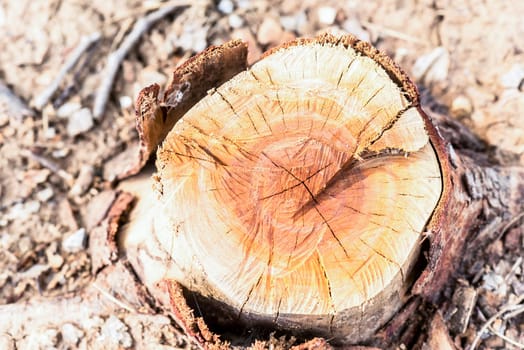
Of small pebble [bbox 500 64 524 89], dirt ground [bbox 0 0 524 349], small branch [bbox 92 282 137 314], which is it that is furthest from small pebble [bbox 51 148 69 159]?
small pebble [bbox 500 64 524 89]

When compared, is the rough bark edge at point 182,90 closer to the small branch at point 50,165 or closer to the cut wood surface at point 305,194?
the cut wood surface at point 305,194

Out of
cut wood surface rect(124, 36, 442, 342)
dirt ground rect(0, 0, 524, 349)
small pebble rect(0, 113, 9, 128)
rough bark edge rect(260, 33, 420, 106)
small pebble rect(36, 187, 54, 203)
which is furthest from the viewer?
small pebble rect(0, 113, 9, 128)

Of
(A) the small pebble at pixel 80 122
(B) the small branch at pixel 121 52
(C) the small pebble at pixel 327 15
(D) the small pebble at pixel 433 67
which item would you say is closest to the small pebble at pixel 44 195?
(A) the small pebble at pixel 80 122

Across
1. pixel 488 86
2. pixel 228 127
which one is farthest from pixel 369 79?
pixel 488 86

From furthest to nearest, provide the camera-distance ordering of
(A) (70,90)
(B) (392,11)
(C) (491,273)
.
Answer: (B) (392,11), (A) (70,90), (C) (491,273)

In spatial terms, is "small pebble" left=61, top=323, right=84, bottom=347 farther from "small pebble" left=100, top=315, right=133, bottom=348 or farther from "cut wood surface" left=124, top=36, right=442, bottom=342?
"cut wood surface" left=124, top=36, right=442, bottom=342

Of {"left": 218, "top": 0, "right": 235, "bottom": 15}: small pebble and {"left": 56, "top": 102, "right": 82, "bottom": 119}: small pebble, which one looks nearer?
{"left": 56, "top": 102, "right": 82, "bottom": 119}: small pebble

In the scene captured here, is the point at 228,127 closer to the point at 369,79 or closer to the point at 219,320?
the point at 369,79
